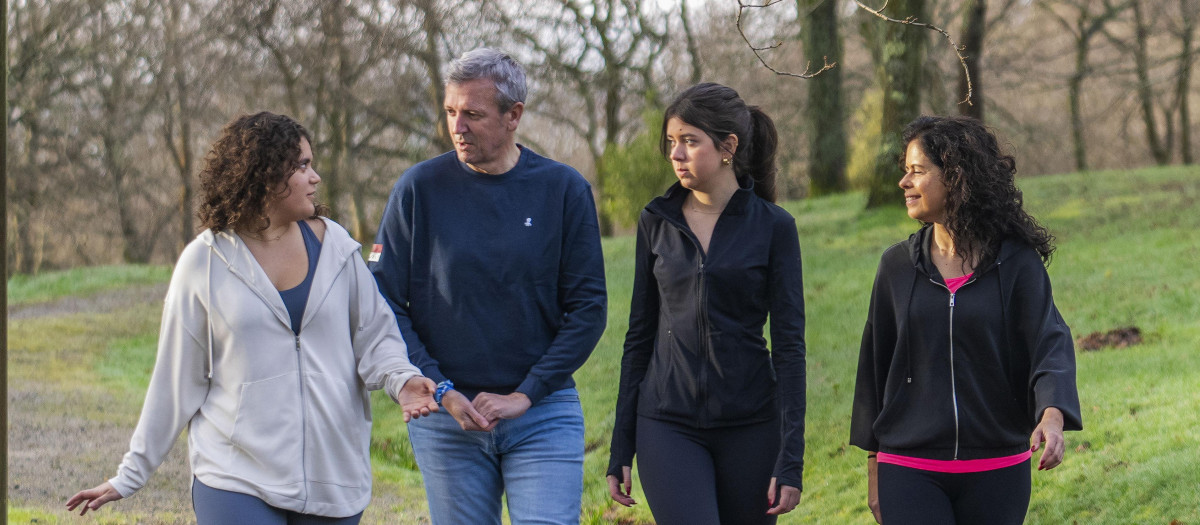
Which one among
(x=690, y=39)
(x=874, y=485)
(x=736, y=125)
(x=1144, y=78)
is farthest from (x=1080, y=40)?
(x=874, y=485)

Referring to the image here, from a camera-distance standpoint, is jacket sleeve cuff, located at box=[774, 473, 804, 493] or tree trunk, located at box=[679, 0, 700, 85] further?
tree trunk, located at box=[679, 0, 700, 85]

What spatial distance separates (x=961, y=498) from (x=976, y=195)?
0.93 meters

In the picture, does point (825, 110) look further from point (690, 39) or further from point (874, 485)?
point (874, 485)

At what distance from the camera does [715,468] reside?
3688 millimetres

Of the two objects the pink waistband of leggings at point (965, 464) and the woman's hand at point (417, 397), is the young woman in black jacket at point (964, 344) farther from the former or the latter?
the woman's hand at point (417, 397)

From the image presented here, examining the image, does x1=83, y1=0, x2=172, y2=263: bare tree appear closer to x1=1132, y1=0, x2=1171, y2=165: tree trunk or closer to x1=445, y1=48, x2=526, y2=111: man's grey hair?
x1=1132, y1=0, x2=1171, y2=165: tree trunk

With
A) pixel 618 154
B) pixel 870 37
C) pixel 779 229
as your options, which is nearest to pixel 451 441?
pixel 779 229

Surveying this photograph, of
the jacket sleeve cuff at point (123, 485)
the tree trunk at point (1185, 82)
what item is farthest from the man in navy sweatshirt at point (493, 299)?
the tree trunk at point (1185, 82)

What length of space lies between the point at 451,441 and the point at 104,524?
4.21 m

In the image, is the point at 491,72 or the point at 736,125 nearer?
the point at 491,72

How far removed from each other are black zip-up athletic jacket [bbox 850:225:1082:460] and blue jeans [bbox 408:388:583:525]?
40.3 inches

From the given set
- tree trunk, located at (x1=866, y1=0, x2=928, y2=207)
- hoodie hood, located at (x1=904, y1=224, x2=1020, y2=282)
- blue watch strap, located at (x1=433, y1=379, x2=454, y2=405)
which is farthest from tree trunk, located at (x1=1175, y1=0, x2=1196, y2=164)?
blue watch strap, located at (x1=433, y1=379, x2=454, y2=405)

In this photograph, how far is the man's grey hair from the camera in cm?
356

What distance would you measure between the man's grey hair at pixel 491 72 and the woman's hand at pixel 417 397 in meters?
0.92
